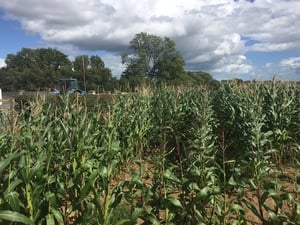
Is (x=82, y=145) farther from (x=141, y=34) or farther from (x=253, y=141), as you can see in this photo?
(x=141, y=34)

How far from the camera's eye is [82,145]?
477 cm

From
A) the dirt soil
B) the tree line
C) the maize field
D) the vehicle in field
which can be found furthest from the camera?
the tree line

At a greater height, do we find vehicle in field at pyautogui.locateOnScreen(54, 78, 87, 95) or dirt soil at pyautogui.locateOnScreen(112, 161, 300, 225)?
vehicle in field at pyautogui.locateOnScreen(54, 78, 87, 95)

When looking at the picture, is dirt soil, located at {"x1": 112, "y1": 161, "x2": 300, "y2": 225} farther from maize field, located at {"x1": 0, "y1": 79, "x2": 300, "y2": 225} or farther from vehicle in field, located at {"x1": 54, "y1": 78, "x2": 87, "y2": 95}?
vehicle in field, located at {"x1": 54, "y1": 78, "x2": 87, "y2": 95}

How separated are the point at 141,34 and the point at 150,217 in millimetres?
79850

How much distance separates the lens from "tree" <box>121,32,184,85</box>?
2955 inches

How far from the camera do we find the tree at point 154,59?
75.1m

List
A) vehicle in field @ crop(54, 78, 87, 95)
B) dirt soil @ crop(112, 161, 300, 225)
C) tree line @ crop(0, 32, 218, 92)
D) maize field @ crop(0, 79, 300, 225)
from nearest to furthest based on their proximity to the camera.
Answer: maize field @ crop(0, 79, 300, 225)
dirt soil @ crop(112, 161, 300, 225)
vehicle in field @ crop(54, 78, 87, 95)
tree line @ crop(0, 32, 218, 92)

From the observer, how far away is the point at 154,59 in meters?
80.6

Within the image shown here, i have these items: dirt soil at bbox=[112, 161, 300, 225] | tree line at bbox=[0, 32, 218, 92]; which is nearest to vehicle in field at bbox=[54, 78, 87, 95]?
dirt soil at bbox=[112, 161, 300, 225]

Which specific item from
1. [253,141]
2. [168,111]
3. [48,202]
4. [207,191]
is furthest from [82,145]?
[168,111]

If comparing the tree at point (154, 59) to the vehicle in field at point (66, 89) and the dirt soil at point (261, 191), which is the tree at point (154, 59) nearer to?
the vehicle in field at point (66, 89)

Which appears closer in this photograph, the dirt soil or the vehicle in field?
the dirt soil

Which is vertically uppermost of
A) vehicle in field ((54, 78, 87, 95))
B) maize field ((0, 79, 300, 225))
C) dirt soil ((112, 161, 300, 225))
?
vehicle in field ((54, 78, 87, 95))
